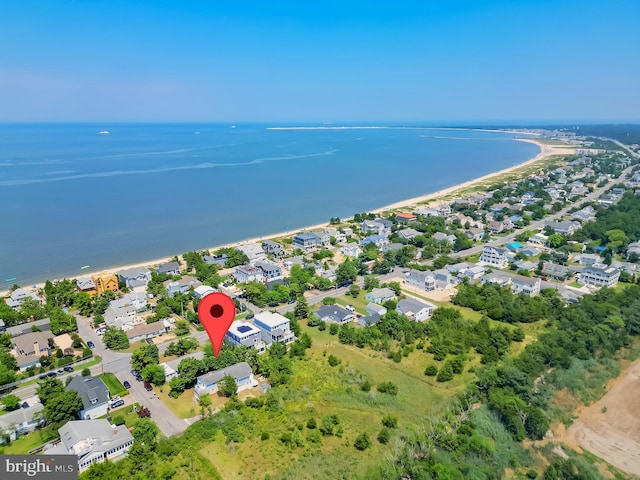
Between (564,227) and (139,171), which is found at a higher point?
(564,227)

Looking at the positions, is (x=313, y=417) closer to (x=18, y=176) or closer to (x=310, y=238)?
(x=310, y=238)

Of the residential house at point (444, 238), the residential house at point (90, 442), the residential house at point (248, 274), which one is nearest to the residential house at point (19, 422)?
the residential house at point (90, 442)

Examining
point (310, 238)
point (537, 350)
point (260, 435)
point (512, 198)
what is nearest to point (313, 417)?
point (260, 435)

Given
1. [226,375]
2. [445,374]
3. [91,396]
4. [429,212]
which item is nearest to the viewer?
[91,396]

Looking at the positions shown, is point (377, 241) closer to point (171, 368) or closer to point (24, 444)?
point (171, 368)

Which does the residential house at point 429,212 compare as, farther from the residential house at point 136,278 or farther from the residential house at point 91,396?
the residential house at point 91,396

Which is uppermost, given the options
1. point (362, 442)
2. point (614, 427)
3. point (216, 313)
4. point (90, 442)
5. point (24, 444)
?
point (216, 313)

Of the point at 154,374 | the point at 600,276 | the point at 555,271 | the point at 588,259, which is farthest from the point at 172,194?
the point at 600,276
